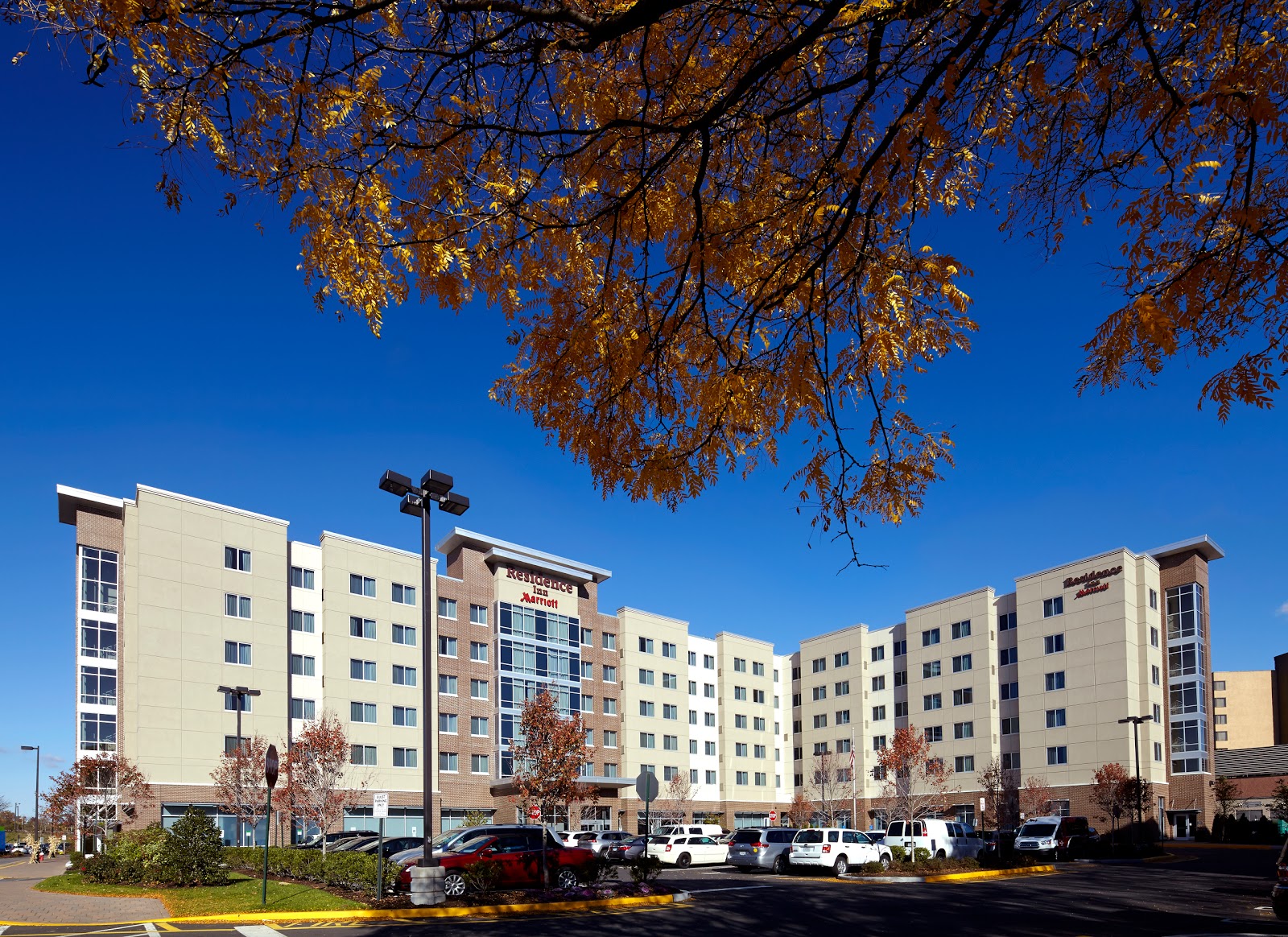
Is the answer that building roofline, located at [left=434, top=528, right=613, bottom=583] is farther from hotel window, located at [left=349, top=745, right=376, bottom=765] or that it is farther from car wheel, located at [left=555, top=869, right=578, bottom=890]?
car wheel, located at [left=555, top=869, right=578, bottom=890]

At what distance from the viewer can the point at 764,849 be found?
38.6m

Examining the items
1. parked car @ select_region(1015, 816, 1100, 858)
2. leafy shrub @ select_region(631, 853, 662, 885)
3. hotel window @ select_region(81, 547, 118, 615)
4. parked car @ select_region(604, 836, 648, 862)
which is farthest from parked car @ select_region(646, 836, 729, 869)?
hotel window @ select_region(81, 547, 118, 615)

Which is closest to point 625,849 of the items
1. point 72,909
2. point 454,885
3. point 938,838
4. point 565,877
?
point 938,838

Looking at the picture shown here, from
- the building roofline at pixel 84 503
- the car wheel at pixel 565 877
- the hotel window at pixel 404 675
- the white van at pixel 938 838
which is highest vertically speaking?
the building roofline at pixel 84 503

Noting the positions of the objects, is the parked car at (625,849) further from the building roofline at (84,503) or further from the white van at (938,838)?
the building roofline at (84,503)

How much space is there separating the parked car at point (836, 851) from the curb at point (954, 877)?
177 cm

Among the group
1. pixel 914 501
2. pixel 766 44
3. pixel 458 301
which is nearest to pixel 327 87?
pixel 458 301

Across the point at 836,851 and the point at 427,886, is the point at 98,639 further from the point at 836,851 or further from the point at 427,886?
the point at 427,886

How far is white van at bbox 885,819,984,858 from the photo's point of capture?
40.3m

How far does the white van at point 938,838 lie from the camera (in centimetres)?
4034

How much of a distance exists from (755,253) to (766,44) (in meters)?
1.24

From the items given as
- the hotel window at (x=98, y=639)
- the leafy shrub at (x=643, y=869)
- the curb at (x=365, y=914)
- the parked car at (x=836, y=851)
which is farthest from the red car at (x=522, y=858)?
the hotel window at (x=98, y=639)

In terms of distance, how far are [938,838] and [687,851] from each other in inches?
400

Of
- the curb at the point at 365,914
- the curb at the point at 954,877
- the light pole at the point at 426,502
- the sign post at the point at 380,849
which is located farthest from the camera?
the curb at the point at 954,877
